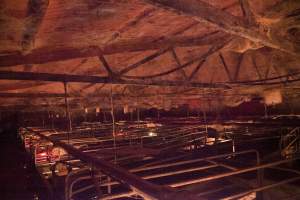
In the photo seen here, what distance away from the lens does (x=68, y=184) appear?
137 inches

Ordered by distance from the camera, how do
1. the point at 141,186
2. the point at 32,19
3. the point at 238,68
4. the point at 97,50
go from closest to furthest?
1. the point at 141,186
2. the point at 32,19
3. the point at 97,50
4. the point at 238,68

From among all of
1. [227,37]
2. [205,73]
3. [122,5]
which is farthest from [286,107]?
[122,5]

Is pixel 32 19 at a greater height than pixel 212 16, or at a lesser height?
greater

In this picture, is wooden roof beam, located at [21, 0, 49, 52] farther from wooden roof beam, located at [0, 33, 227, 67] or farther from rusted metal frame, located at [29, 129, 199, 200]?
rusted metal frame, located at [29, 129, 199, 200]

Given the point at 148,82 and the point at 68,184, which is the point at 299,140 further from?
the point at 68,184

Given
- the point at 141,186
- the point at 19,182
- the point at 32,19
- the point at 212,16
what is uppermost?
the point at 32,19

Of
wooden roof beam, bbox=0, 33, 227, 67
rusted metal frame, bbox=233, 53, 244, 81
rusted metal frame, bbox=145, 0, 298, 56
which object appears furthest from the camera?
rusted metal frame, bbox=233, 53, 244, 81

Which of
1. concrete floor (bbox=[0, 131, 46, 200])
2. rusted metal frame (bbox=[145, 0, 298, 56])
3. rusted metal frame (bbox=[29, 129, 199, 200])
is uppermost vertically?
rusted metal frame (bbox=[145, 0, 298, 56])

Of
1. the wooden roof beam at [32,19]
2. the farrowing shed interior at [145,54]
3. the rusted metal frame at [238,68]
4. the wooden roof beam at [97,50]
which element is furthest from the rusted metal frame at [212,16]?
the rusted metal frame at [238,68]

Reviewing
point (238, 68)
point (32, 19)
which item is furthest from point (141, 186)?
point (238, 68)

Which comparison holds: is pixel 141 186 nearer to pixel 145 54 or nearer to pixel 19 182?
pixel 145 54

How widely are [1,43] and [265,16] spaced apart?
11.1ft

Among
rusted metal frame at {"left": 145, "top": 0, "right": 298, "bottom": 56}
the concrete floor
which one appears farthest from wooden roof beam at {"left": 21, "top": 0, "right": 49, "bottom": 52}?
the concrete floor

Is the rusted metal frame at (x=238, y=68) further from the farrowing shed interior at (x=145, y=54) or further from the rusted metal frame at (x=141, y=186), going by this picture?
the rusted metal frame at (x=141, y=186)
